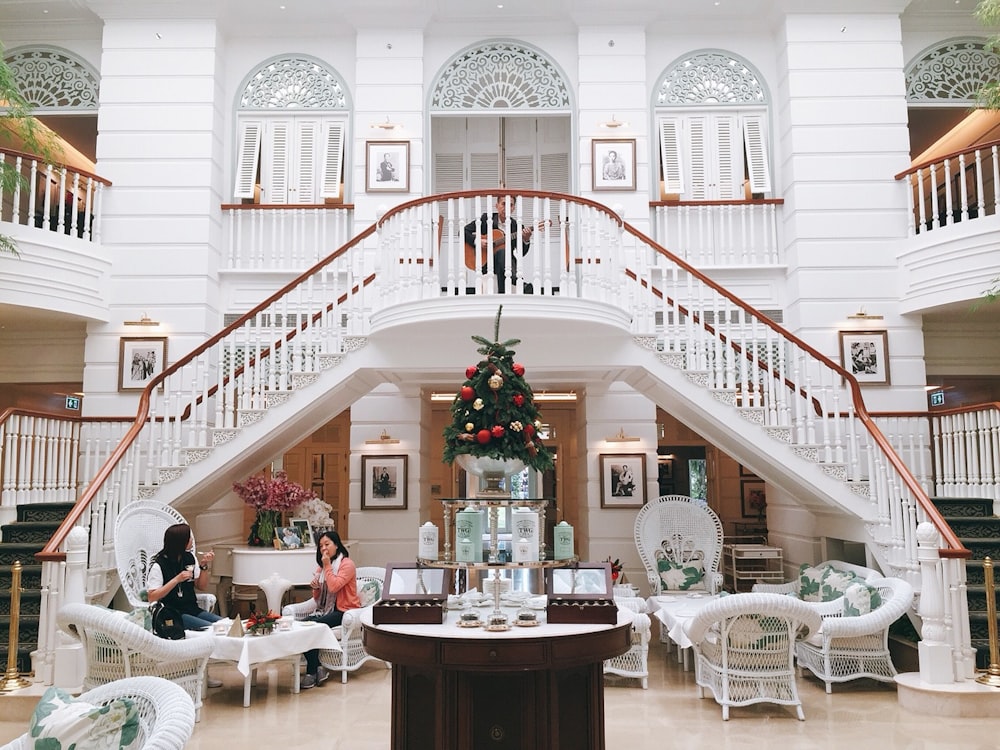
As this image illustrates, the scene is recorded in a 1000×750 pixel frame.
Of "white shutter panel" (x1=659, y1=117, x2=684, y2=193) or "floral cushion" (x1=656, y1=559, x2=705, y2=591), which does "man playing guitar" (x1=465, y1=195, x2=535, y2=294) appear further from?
"white shutter panel" (x1=659, y1=117, x2=684, y2=193)

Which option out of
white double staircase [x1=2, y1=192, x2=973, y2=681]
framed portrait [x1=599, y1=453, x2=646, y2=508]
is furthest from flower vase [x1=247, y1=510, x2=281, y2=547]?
framed portrait [x1=599, y1=453, x2=646, y2=508]

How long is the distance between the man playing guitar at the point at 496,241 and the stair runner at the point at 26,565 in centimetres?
Answer: 423

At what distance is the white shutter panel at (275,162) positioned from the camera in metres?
9.87

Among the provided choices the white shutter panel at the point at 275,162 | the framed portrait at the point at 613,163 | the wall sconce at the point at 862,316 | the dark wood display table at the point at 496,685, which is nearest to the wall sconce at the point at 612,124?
the framed portrait at the point at 613,163

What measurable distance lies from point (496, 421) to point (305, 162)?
22.4 feet

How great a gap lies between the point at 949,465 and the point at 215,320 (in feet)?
26.0

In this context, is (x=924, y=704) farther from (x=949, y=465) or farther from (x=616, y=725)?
(x=949, y=465)

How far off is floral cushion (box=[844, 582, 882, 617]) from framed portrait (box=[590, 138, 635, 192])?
528 centimetres

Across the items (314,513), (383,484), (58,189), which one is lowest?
(314,513)

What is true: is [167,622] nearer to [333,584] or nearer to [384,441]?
[333,584]

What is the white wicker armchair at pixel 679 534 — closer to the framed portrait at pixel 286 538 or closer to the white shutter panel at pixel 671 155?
the framed portrait at pixel 286 538

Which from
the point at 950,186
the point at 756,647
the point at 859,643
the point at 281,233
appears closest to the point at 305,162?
the point at 281,233

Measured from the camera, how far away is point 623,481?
931cm

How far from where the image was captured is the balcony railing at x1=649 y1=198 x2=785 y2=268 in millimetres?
9523
